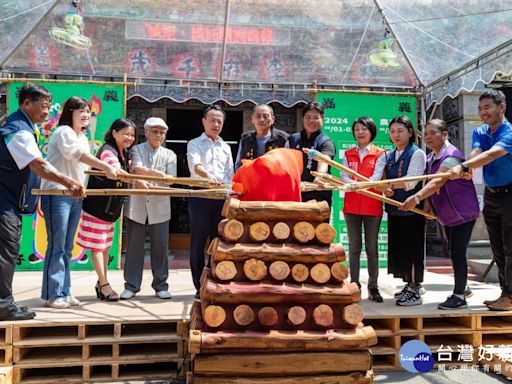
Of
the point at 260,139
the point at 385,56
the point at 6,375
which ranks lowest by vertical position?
the point at 6,375

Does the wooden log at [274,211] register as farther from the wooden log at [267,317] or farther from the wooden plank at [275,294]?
the wooden log at [267,317]

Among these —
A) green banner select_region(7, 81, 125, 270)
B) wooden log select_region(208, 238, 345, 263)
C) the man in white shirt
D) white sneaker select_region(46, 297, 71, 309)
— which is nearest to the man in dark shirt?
the man in white shirt

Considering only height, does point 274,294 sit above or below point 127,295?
above

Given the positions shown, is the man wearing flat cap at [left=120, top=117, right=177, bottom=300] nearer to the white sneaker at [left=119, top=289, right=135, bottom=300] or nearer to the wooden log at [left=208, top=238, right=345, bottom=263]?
the white sneaker at [left=119, top=289, right=135, bottom=300]

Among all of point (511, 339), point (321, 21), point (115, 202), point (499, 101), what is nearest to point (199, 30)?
point (321, 21)

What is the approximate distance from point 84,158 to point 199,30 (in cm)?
312

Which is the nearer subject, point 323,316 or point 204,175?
point 323,316

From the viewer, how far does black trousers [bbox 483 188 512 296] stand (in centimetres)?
363

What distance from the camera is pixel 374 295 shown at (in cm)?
398

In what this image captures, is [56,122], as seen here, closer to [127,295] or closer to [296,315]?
[127,295]

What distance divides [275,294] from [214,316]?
15.6 inches

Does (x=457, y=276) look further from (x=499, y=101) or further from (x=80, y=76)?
(x=80, y=76)

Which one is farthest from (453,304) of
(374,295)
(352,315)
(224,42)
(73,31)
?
(73,31)

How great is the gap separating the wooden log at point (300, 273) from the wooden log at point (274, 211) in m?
0.32
